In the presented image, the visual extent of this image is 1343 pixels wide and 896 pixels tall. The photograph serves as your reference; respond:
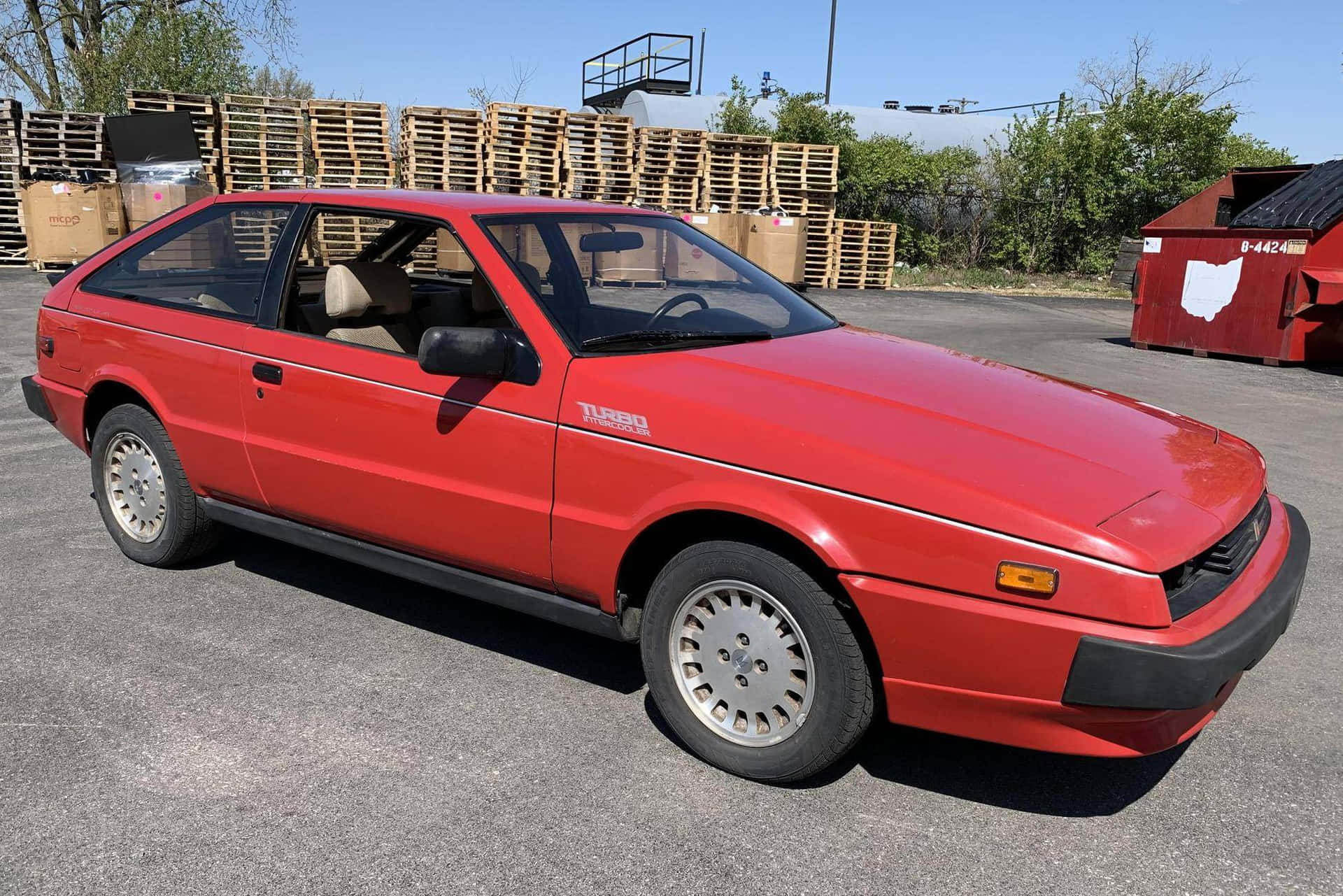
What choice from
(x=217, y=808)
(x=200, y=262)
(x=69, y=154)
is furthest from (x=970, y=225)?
(x=217, y=808)

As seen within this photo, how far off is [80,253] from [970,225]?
19.9 m

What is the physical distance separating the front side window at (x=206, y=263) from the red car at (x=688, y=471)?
16 millimetres

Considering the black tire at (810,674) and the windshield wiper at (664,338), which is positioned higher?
the windshield wiper at (664,338)

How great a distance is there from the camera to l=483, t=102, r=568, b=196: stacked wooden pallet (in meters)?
17.9

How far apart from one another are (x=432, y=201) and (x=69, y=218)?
14.8 m

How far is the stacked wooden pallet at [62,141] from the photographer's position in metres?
17.1

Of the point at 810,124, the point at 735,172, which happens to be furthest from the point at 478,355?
the point at 810,124

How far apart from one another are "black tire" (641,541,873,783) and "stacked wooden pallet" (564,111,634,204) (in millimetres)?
16018

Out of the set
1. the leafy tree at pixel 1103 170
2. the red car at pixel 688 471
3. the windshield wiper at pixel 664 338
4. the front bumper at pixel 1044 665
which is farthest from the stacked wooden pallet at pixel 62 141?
the leafy tree at pixel 1103 170

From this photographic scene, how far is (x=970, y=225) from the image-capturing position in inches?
1057

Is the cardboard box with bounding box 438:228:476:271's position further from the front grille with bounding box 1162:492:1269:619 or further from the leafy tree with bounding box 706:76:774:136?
the leafy tree with bounding box 706:76:774:136

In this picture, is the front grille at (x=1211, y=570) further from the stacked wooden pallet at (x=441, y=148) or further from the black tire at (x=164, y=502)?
the stacked wooden pallet at (x=441, y=148)

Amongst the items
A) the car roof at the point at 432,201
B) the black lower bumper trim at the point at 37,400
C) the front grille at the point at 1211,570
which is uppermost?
the car roof at the point at 432,201

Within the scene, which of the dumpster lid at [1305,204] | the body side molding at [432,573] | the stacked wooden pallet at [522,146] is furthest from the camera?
the stacked wooden pallet at [522,146]
